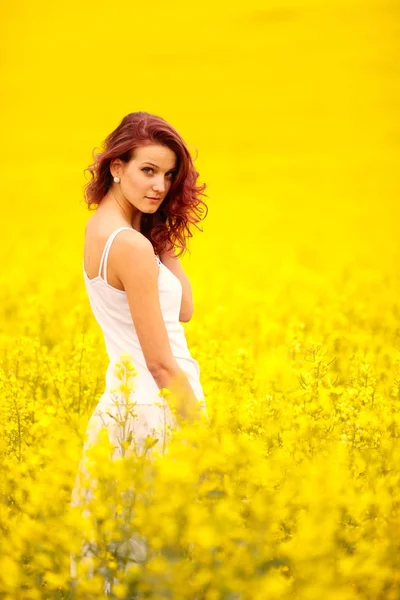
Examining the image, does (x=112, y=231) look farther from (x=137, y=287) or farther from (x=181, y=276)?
(x=181, y=276)

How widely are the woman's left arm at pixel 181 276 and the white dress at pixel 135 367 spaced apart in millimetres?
316

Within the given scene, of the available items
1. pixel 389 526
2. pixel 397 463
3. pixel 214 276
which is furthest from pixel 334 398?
pixel 214 276

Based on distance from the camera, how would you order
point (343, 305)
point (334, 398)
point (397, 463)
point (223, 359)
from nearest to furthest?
point (397, 463), point (334, 398), point (223, 359), point (343, 305)

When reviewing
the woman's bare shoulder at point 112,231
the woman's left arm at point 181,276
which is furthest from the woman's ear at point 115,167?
the woman's left arm at point 181,276

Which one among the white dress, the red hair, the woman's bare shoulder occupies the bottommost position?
the white dress

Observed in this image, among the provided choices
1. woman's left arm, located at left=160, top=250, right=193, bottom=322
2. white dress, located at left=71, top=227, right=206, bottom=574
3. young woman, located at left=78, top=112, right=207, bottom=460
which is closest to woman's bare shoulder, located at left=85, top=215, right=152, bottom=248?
young woman, located at left=78, top=112, right=207, bottom=460

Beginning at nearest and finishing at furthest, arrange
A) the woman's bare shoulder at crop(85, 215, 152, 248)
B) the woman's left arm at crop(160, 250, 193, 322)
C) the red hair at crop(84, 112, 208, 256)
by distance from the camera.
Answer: the woman's bare shoulder at crop(85, 215, 152, 248) < the red hair at crop(84, 112, 208, 256) < the woman's left arm at crop(160, 250, 193, 322)

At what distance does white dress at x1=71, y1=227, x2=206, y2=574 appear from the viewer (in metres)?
2.81

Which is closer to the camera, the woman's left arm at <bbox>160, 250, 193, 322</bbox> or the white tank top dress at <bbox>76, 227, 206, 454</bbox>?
the white tank top dress at <bbox>76, 227, 206, 454</bbox>

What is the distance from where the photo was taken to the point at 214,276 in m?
8.29

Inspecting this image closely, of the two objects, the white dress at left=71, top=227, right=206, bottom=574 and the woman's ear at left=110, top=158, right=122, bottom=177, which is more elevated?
the woman's ear at left=110, top=158, right=122, bottom=177

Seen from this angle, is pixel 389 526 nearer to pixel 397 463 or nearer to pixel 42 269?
pixel 397 463

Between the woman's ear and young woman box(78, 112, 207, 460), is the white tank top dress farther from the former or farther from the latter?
the woman's ear

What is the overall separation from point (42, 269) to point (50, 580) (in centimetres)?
599
